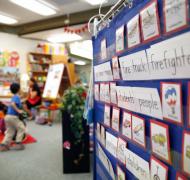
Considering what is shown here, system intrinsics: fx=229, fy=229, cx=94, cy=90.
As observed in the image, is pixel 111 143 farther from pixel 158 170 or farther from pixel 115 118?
pixel 158 170

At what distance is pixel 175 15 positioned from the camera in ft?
2.92

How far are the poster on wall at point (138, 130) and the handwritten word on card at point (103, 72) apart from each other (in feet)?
1.51

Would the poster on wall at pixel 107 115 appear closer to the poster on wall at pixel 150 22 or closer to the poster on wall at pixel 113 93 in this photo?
the poster on wall at pixel 113 93

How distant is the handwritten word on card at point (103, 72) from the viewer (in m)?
1.69

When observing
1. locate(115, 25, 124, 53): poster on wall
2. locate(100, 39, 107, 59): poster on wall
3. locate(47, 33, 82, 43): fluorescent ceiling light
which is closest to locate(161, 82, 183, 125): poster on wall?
locate(115, 25, 124, 53): poster on wall

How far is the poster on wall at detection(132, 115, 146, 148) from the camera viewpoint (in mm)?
1199

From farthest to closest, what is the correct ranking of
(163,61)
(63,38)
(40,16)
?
(63,38) < (40,16) < (163,61)

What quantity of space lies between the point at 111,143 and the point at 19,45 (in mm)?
6929

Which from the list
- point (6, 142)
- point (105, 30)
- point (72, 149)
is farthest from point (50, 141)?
point (105, 30)

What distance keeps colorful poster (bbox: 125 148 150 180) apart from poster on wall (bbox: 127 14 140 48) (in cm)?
63

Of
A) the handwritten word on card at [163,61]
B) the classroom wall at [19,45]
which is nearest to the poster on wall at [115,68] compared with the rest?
the handwritten word on card at [163,61]

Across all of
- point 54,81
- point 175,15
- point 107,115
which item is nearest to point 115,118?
point 107,115

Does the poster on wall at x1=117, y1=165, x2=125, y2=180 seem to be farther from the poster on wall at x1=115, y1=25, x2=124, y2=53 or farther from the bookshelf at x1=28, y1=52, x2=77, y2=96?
the bookshelf at x1=28, y1=52, x2=77, y2=96

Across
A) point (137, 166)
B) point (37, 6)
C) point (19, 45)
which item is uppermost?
point (37, 6)
